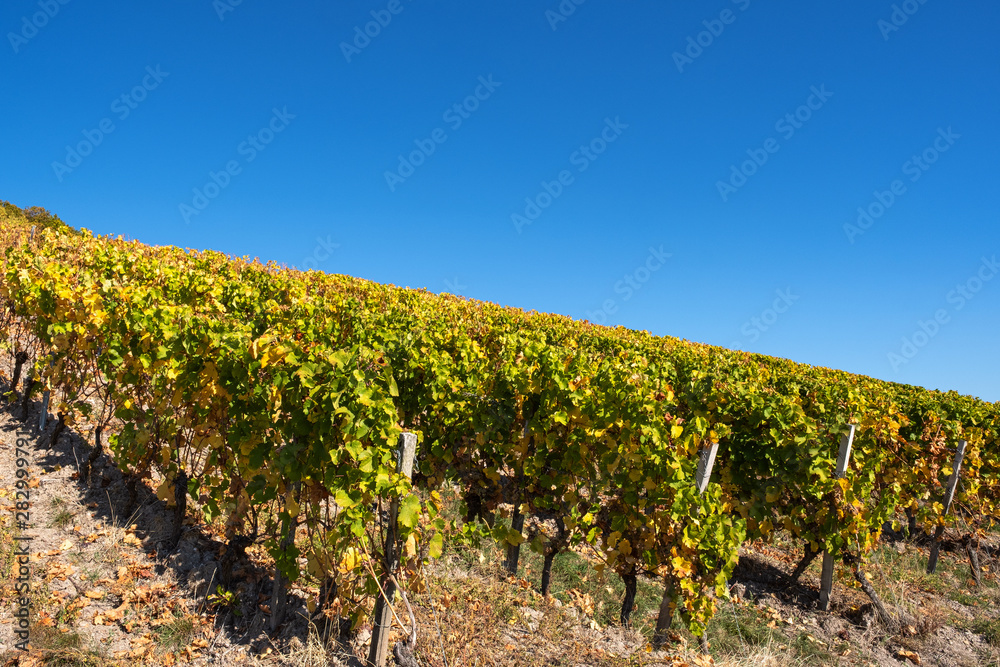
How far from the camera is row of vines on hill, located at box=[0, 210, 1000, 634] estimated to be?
146 inches

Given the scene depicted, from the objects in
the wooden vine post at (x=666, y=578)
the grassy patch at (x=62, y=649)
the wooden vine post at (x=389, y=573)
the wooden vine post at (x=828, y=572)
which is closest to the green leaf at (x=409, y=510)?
the wooden vine post at (x=389, y=573)

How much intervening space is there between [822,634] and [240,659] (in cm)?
592

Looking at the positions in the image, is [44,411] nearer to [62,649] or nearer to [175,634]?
[62,649]

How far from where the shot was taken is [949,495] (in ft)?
28.5

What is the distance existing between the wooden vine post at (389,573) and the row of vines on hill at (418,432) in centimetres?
11

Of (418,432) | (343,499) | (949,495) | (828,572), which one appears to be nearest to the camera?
(343,499)

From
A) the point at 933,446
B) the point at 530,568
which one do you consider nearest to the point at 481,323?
the point at 530,568

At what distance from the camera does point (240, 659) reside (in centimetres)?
372

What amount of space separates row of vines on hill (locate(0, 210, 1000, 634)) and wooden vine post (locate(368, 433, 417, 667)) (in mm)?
106

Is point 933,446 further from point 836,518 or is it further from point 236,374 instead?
point 236,374

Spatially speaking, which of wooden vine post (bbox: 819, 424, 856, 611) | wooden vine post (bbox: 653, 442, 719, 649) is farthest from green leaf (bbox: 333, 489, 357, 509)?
wooden vine post (bbox: 819, 424, 856, 611)

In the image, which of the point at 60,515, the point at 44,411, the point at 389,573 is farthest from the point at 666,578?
the point at 44,411

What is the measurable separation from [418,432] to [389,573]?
1366 millimetres

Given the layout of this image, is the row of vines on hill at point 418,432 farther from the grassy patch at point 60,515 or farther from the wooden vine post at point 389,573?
the grassy patch at point 60,515
